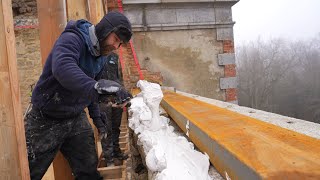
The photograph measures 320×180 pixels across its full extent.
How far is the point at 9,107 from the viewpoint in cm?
145

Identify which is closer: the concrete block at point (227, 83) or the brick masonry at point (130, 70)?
the brick masonry at point (130, 70)

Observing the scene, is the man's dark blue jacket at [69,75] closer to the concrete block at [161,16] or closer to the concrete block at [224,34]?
the concrete block at [161,16]

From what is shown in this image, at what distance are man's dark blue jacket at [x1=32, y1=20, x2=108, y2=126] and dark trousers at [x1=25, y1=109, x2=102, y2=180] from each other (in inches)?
3.5

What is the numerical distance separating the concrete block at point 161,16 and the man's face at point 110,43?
689 cm

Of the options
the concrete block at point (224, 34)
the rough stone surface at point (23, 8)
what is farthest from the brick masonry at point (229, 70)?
the rough stone surface at point (23, 8)

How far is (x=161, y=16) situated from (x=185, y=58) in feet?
4.85

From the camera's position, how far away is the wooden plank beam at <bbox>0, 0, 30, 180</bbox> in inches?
55.4

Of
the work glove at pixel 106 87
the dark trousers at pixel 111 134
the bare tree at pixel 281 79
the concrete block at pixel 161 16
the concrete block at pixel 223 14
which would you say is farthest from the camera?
the bare tree at pixel 281 79

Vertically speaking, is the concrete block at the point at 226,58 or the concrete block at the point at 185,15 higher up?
the concrete block at the point at 185,15

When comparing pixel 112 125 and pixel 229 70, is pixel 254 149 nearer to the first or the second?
pixel 112 125

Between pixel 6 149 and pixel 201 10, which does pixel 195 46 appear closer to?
pixel 201 10

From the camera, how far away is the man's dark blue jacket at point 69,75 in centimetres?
175

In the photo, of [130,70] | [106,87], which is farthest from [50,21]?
[130,70]

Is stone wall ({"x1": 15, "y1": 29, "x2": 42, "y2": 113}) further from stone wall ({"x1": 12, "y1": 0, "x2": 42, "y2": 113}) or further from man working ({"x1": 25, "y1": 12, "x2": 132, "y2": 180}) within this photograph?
man working ({"x1": 25, "y1": 12, "x2": 132, "y2": 180})
